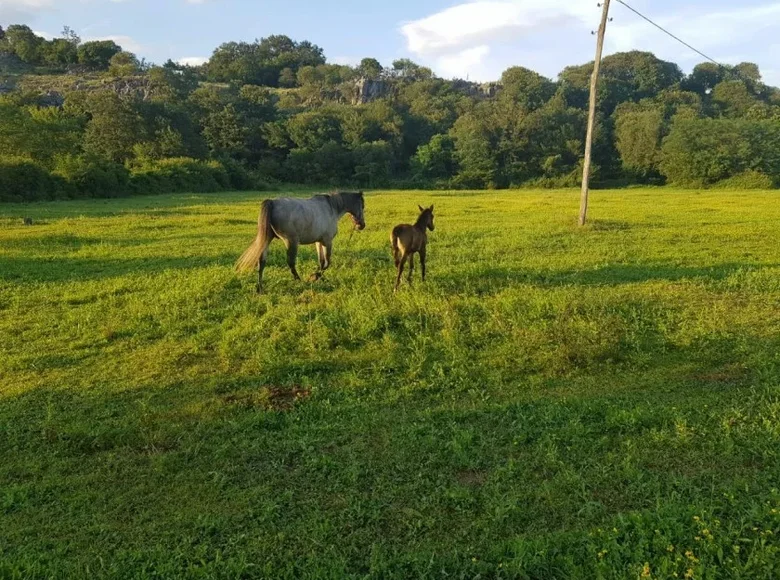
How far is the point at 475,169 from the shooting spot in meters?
55.7

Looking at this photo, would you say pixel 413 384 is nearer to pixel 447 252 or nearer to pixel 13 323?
pixel 13 323

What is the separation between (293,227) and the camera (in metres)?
10.1

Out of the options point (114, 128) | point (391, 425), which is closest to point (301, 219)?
point (391, 425)

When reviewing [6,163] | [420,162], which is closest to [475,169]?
[420,162]

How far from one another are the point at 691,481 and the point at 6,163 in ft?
110

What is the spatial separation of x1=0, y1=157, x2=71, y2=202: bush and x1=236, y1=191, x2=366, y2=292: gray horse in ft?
81.9

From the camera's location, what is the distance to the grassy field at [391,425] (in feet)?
11.2

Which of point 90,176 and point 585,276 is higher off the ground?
point 90,176

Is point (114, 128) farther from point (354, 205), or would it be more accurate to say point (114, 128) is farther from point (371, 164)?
point (354, 205)

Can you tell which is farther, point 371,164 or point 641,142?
point 641,142

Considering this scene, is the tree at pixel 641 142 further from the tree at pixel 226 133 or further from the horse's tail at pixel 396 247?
the horse's tail at pixel 396 247

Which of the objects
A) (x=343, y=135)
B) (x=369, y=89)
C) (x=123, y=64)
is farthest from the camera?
(x=369, y=89)

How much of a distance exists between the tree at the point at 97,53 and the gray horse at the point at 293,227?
97.0 meters

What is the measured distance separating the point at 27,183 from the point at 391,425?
31.6 meters
